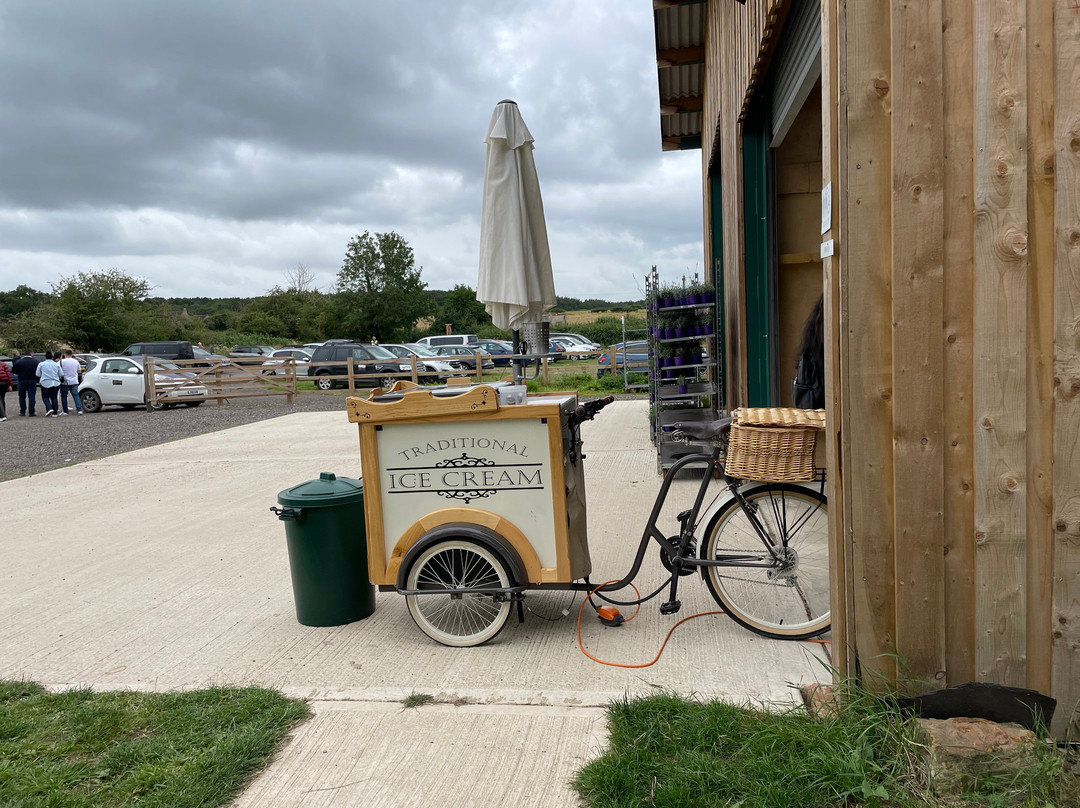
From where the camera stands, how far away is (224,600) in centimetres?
471

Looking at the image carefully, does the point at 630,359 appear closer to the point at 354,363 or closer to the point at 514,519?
the point at 354,363

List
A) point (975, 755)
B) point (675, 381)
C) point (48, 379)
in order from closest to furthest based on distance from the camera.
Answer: point (975, 755), point (675, 381), point (48, 379)

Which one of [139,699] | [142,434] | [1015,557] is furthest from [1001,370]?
[142,434]

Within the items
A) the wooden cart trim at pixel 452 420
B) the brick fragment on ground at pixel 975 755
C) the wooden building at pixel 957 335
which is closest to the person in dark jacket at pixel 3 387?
the wooden cart trim at pixel 452 420

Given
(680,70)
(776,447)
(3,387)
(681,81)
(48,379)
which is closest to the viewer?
(776,447)

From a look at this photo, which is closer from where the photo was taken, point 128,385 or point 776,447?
point 776,447

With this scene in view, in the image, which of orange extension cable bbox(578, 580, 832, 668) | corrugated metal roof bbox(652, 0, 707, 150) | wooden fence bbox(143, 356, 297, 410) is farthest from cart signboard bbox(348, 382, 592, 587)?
wooden fence bbox(143, 356, 297, 410)

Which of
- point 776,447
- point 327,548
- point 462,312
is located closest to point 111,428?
point 327,548

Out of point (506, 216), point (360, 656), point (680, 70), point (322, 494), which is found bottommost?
point (360, 656)

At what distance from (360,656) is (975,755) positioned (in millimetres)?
2496

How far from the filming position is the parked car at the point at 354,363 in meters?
22.4

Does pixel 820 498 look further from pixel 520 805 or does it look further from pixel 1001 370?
pixel 520 805

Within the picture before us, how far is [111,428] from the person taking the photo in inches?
603

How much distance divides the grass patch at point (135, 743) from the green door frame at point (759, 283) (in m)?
4.69
